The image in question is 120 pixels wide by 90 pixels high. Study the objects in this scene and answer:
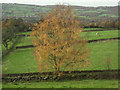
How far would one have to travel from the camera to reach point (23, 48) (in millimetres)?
41188

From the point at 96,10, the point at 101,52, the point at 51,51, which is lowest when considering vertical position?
the point at 101,52

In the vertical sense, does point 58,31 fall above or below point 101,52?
above

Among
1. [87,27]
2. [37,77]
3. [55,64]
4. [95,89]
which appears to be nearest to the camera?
[95,89]

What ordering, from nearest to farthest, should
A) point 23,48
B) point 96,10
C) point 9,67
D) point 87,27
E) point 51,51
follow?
point 51,51, point 9,67, point 23,48, point 87,27, point 96,10

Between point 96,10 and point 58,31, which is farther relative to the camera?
point 96,10

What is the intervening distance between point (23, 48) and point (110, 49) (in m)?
24.4

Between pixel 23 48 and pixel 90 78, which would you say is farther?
pixel 23 48

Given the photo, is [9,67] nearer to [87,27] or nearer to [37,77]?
[37,77]

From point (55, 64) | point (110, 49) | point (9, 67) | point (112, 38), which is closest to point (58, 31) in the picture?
point (55, 64)

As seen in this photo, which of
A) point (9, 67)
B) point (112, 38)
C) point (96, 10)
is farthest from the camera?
point (96, 10)

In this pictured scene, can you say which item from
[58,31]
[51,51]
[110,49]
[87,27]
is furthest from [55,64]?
[87,27]

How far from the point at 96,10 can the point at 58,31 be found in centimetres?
9469

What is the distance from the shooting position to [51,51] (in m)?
17.3

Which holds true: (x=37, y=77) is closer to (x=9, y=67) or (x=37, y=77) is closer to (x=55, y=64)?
(x=55, y=64)
